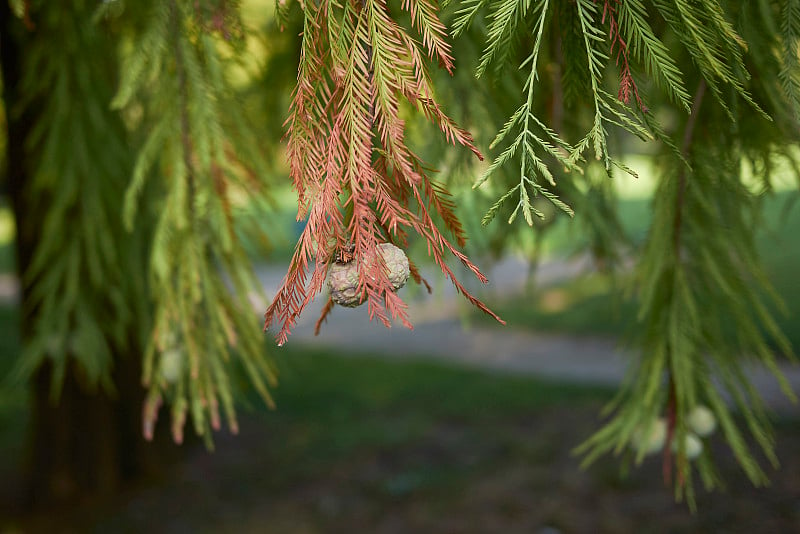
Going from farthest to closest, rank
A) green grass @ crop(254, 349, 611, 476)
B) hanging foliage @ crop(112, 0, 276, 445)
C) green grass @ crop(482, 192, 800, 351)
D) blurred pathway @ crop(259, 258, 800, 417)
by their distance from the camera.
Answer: green grass @ crop(482, 192, 800, 351)
blurred pathway @ crop(259, 258, 800, 417)
green grass @ crop(254, 349, 611, 476)
hanging foliage @ crop(112, 0, 276, 445)

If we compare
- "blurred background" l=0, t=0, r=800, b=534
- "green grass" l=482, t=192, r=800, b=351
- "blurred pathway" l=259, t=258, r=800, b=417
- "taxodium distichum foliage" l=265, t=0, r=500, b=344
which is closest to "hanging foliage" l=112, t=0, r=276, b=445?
"blurred background" l=0, t=0, r=800, b=534

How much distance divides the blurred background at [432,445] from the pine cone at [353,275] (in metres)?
0.77

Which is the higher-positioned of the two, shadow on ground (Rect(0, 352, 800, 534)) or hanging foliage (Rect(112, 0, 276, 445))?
hanging foliage (Rect(112, 0, 276, 445))

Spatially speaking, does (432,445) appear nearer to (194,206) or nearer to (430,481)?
(430,481)

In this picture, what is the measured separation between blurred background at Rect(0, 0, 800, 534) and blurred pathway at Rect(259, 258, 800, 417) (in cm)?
3

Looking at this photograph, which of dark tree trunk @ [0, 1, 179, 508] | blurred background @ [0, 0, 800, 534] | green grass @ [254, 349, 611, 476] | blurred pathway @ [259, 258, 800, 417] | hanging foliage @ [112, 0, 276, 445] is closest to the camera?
hanging foliage @ [112, 0, 276, 445]

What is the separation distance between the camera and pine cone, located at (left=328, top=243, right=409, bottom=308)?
27.7 inches

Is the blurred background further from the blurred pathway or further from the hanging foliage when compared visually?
the hanging foliage

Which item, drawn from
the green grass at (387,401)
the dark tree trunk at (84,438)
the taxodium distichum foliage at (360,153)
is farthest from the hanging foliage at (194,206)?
the green grass at (387,401)

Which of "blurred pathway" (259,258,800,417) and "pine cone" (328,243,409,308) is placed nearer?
"pine cone" (328,243,409,308)

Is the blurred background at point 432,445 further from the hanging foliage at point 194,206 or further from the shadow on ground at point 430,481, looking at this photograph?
the hanging foliage at point 194,206

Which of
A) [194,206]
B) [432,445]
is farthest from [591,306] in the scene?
[194,206]

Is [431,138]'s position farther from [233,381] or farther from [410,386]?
[410,386]

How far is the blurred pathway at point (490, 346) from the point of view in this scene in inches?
205
